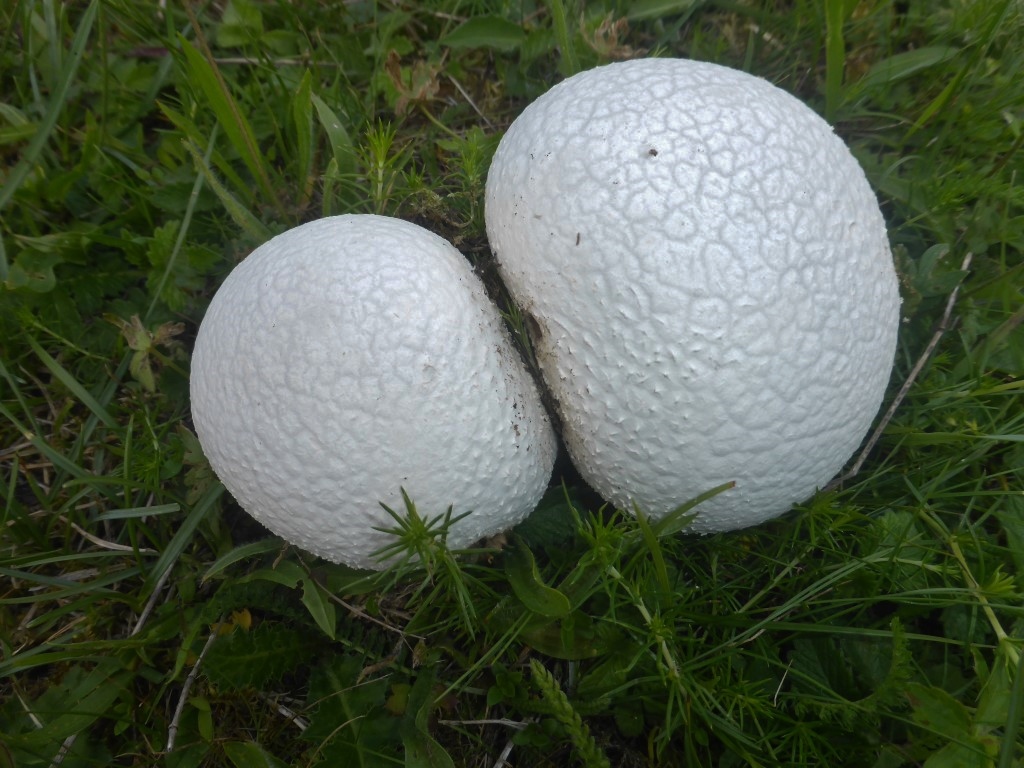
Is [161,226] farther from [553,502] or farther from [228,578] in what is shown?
[553,502]

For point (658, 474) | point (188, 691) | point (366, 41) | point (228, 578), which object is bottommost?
point (188, 691)

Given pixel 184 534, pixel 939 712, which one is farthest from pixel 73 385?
pixel 939 712

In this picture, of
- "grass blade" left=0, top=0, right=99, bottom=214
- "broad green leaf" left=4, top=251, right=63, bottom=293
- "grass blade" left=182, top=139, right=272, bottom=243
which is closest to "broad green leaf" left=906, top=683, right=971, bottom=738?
"grass blade" left=182, top=139, right=272, bottom=243

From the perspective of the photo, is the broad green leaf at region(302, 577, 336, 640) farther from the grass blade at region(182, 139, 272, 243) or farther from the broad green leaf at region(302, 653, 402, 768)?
the grass blade at region(182, 139, 272, 243)

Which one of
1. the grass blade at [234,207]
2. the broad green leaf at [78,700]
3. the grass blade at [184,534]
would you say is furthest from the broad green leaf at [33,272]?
the broad green leaf at [78,700]

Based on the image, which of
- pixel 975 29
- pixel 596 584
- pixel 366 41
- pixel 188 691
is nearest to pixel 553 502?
pixel 596 584

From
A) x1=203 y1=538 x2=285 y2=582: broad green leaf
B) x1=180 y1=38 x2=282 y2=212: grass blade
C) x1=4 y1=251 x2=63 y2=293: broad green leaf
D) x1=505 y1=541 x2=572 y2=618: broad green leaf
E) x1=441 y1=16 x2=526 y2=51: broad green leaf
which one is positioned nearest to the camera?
x1=505 y1=541 x2=572 y2=618: broad green leaf

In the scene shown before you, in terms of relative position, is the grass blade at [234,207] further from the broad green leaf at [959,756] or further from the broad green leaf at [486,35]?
the broad green leaf at [959,756]
